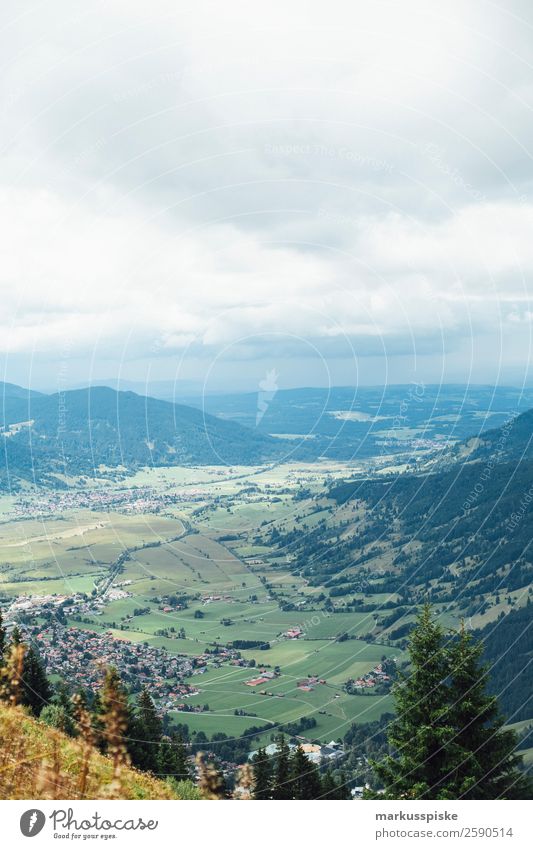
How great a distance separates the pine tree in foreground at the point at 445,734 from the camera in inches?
429

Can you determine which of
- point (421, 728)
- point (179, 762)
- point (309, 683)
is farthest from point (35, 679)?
point (309, 683)

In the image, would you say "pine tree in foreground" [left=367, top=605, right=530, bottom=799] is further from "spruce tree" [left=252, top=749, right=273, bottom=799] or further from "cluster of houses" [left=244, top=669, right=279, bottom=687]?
"cluster of houses" [left=244, top=669, right=279, bottom=687]

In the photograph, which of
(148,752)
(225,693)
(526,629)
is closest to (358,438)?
(526,629)

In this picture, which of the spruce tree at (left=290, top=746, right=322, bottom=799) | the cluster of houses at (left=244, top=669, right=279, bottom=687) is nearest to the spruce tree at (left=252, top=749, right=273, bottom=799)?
the spruce tree at (left=290, top=746, right=322, bottom=799)

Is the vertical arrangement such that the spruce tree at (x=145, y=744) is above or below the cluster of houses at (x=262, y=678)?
above

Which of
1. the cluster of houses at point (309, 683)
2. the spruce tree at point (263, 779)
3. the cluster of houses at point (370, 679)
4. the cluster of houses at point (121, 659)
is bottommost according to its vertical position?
the cluster of houses at point (370, 679)

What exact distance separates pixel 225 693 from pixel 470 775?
47823 millimetres

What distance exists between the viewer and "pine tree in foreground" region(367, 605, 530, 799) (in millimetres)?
10898

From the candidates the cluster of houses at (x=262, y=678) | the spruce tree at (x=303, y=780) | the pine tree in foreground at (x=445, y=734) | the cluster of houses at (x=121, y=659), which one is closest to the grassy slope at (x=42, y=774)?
the pine tree in foreground at (x=445, y=734)

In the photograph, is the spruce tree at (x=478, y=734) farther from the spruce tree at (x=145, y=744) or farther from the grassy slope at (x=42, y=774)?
the spruce tree at (x=145, y=744)

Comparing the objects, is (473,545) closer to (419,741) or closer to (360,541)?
(360,541)

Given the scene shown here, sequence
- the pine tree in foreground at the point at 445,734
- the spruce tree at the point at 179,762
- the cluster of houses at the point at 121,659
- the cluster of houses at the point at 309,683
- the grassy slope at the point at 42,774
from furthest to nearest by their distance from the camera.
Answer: the cluster of houses at the point at 309,683
the cluster of houses at the point at 121,659
the spruce tree at the point at 179,762
the pine tree in foreground at the point at 445,734
the grassy slope at the point at 42,774

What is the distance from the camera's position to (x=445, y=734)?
1104 centimetres
